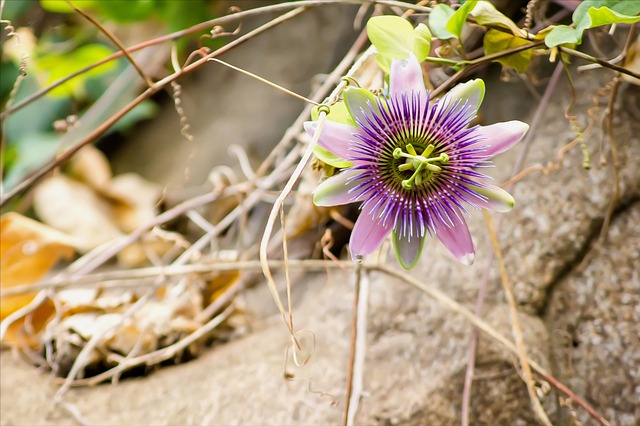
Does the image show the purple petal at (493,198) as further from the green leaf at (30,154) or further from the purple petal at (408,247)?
the green leaf at (30,154)

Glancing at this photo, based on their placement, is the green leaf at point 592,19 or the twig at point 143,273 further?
the twig at point 143,273

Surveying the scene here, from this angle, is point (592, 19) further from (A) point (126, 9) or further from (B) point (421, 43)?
(A) point (126, 9)

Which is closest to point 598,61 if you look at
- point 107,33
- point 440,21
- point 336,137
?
point 440,21

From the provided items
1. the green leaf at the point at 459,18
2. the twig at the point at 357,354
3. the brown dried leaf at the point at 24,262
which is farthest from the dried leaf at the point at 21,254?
the green leaf at the point at 459,18

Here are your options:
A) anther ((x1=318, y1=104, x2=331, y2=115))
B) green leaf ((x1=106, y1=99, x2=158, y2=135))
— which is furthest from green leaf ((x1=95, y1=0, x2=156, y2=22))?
anther ((x1=318, y1=104, x2=331, y2=115))

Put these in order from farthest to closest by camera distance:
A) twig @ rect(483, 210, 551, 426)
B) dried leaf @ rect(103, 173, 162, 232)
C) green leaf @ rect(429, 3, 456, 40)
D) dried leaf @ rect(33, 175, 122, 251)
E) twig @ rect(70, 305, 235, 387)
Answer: dried leaf @ rect(103, 173, 162, 232) < dried leaf @ rect(33, 175, 122, 251) < twig @ rect(70, 305, 235, 387) < twig @ rect(483, 210, 551, 426) < green leaf @ rect(429, 3, 456, 40)

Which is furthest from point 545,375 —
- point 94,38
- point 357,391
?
point 94,38

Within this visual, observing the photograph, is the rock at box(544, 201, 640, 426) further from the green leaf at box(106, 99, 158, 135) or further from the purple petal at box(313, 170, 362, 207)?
the green leaf at box(106, 99, 158, 135)
